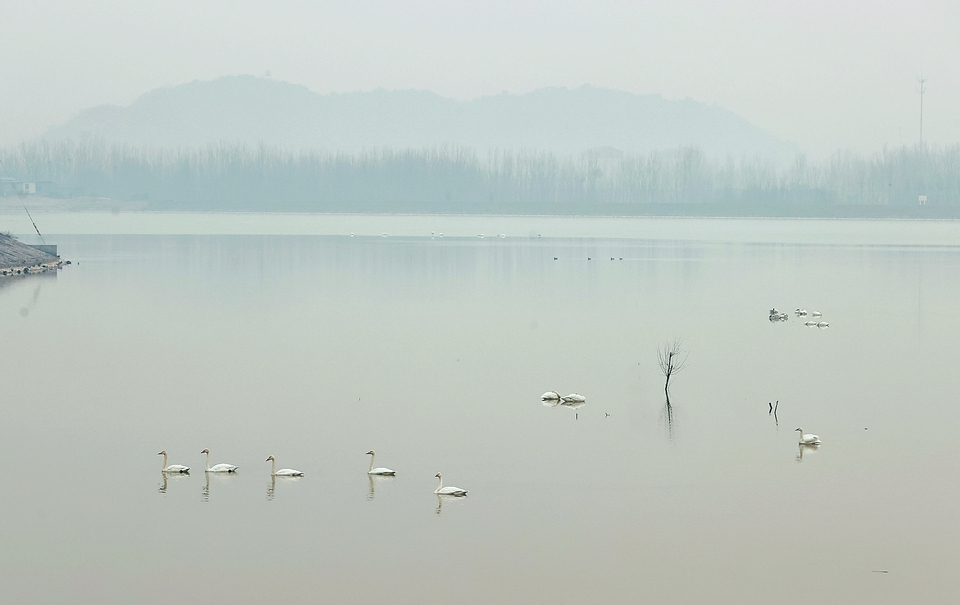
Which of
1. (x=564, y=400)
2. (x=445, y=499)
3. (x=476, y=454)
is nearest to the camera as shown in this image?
(x=445, y=499)

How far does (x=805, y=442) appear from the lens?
16.8 meters

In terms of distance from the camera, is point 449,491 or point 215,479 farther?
point 215,479

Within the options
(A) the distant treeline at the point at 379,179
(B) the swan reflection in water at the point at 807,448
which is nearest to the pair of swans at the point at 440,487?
(B) the swan reflection in water at the point at 807,448

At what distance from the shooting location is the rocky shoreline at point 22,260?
47.9 metres

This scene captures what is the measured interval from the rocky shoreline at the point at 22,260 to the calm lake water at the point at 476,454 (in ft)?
43.7

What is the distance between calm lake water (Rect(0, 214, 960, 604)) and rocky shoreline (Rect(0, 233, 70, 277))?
13.3 m

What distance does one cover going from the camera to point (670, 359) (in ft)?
71.1

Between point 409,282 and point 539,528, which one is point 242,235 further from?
point 539,528

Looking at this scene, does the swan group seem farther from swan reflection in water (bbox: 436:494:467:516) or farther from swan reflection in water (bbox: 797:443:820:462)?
swan reflection in water (bbox: 797:443:820:462)

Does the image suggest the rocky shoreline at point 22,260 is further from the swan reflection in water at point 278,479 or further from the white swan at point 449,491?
the white swan at point 449,491

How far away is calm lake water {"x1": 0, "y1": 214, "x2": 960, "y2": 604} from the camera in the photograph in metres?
11.5

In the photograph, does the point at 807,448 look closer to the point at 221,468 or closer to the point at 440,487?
the point at 440,487

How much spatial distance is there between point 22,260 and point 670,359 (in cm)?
3533

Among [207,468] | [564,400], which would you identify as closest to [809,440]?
[564,400]
